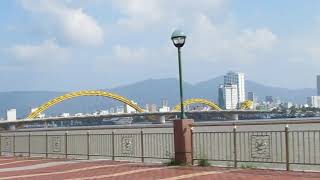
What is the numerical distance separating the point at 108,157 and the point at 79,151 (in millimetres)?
1876

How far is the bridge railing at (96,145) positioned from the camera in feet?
63.0

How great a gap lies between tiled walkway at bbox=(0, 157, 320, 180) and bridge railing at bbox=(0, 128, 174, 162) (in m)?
1.61

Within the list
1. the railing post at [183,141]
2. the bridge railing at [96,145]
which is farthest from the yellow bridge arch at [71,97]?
the railing post at [183,141]

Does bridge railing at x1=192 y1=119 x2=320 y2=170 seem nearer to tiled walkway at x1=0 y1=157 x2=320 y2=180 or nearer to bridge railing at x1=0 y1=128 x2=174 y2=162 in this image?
tiled walkway at x1=0 y1=157 x2=320 y2=180

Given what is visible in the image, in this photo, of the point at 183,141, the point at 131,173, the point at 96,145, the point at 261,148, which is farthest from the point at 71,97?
the point at 261,148

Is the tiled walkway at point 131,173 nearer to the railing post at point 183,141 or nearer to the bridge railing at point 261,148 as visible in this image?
the railing post at point 183,141

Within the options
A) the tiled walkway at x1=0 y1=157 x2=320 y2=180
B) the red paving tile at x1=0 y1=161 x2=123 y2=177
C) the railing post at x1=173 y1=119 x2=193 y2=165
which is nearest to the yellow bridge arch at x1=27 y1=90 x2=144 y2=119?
the red paving tile at x1=0 y1=161 x2=123 y2=177

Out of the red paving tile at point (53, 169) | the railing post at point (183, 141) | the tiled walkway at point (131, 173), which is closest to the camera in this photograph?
the tiled walkway at point (131, 173)

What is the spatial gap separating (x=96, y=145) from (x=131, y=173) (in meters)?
7.44

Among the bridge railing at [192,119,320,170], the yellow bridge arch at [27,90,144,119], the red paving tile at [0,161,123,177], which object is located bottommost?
the red paving tile at [0,161,123,177]

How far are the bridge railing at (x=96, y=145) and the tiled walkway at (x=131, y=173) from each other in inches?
63.3

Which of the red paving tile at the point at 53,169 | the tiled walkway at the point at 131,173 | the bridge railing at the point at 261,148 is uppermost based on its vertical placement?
the bridge railing at the point at 261,148

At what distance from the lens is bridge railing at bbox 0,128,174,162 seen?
19188 millimetres

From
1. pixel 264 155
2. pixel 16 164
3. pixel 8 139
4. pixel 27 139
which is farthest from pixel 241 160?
pixel 8 139
